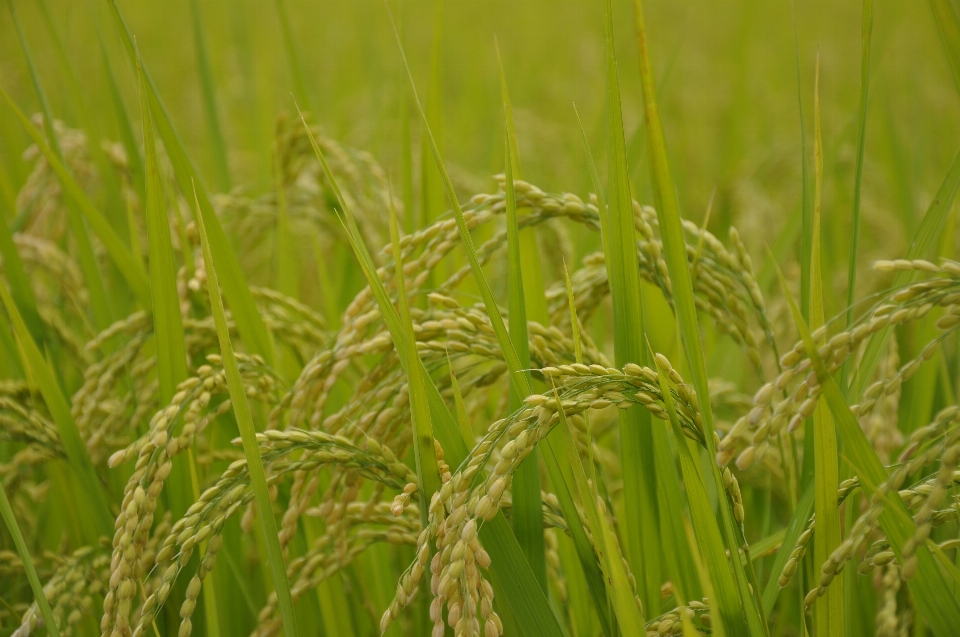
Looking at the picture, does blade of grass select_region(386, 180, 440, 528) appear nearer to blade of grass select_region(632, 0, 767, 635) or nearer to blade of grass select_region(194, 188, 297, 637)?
blade of grass select_region(194, 188, 297, 637)

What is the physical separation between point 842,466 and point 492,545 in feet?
1.98

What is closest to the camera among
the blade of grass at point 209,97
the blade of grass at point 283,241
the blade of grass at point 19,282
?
the blade of grass at point 19,282

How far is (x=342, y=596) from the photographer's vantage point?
4.13 feet

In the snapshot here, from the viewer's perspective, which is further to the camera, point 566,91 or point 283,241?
point 566,91

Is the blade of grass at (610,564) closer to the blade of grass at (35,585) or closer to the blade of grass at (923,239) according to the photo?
the blade of grass at (923,239)

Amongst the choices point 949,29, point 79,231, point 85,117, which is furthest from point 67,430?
point 949,29

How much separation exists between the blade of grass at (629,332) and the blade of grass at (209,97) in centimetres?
150

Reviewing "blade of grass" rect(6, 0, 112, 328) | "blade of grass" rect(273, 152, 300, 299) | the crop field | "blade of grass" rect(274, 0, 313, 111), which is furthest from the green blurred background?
the crop field

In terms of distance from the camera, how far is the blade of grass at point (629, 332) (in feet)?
3.24

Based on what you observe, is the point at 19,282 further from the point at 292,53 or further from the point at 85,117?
the point at 292,53

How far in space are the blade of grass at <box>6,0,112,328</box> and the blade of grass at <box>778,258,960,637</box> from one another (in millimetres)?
1474

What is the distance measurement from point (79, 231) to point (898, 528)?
1.69m

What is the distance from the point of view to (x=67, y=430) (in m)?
1.22

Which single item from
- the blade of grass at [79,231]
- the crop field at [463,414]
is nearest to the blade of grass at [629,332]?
the crop field at [463,414]
